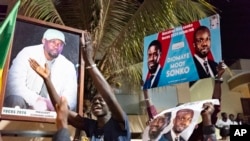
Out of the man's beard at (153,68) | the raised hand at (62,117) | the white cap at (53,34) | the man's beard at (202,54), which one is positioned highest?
the white cap at (53,34)

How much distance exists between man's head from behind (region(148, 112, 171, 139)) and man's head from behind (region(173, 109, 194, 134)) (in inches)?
4.0

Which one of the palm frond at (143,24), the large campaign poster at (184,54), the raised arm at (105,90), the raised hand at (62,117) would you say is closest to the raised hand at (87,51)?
the raised arm at (105,90)

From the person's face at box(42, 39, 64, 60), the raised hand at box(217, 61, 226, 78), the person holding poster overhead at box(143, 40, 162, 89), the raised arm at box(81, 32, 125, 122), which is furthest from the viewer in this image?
the person's face at box(42, 39, 64, 60)

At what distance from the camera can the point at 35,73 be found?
4.27m

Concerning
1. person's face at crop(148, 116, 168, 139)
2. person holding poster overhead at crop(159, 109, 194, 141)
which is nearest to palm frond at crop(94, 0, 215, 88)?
person's face at crop(148, 116, 168, 139)

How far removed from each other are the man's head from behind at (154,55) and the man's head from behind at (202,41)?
0.45 metres

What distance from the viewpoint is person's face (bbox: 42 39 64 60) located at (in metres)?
4.41

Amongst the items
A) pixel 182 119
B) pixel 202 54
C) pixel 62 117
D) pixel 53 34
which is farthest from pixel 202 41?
pixel 53 34

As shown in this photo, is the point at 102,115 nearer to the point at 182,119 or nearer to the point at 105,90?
the point at 105,90

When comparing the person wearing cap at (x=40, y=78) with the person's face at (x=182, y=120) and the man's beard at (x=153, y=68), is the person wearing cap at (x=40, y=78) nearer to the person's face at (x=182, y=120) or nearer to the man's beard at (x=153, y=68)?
the man's beard at (x=153, y=68)

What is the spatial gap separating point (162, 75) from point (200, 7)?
235 centimetres

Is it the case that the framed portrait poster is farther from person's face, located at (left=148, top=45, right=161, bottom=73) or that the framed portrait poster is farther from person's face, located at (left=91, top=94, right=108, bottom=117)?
person's face, located at (left=91, top=94, right=108, bottom=117)

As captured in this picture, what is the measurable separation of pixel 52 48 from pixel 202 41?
79.8 inches

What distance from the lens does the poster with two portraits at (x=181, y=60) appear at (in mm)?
3189
